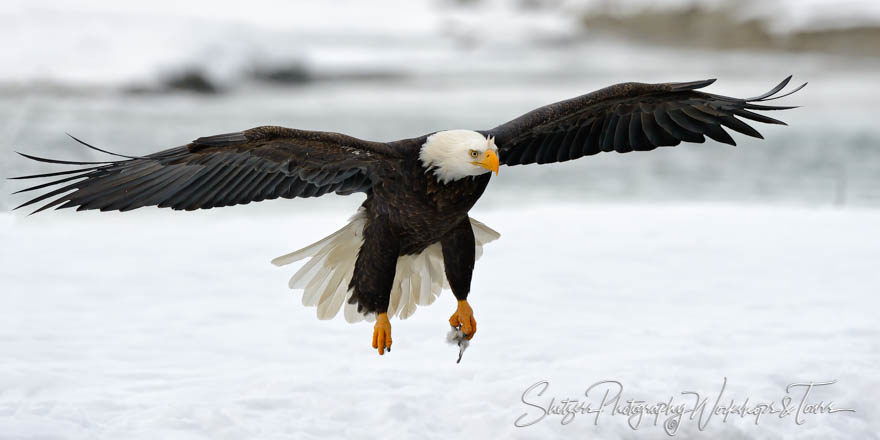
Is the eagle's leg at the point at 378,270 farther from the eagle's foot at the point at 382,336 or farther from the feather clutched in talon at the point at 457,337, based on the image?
the feather clutched in talon at the point at 457,337

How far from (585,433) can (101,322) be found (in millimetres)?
2486

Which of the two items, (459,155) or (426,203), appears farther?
(426,203)

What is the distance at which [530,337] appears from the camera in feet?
14.1

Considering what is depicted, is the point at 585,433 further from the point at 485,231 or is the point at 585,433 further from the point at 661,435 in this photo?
the point at 485,231

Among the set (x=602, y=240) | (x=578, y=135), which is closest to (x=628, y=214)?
(x=602, y=240)

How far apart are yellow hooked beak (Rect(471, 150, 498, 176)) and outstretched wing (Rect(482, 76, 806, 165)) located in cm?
31

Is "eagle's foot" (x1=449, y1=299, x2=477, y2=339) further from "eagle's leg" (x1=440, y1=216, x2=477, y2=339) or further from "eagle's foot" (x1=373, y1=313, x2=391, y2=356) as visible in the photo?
"eagle's foot" (x1=373, y1=313, x2=391, y2=356)

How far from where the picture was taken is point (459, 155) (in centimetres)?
328

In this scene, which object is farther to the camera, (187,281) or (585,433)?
(187,281)

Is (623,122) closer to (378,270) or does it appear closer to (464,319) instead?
(464,319)

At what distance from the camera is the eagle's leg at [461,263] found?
3.72 metres

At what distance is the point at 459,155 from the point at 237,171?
82cm

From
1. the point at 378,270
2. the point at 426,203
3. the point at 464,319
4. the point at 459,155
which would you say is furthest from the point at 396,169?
the point at 464,319

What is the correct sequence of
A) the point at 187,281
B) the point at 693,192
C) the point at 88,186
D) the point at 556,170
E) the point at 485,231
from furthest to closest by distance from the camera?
1. the point at 556,170
2. the point at 693,192
3. the point at 187,281
4. the point at 485,231
5. the point at 88,186
